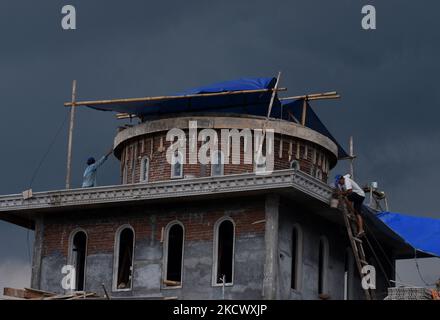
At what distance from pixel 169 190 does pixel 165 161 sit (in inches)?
147

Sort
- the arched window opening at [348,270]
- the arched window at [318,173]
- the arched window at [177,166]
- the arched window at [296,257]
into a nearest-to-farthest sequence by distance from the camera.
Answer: the arched window at [296,257], the arched window at [177,166], the arched window opening at [348,270], the arched window at [318,173]

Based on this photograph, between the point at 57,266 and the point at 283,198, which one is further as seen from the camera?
the point at 57,266

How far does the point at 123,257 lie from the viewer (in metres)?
54.2

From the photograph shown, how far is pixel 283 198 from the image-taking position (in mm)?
51594

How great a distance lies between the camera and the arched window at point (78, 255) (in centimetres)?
5497

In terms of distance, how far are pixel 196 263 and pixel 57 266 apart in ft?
20.8

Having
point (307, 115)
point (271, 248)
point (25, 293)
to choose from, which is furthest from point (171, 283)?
point (307, 115)

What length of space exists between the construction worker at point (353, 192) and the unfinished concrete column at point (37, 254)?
40.2 ft

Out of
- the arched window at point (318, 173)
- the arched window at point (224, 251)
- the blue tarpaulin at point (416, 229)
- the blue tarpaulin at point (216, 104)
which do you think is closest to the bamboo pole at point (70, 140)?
the blue tarpaulin at point (216, 104)

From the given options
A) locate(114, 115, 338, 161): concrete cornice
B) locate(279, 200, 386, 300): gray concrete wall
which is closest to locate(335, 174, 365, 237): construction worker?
locate(279, 200, 386, 300): gray concrete wall

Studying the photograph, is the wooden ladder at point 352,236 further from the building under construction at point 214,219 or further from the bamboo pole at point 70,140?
the bamboo pole at point 70,140
